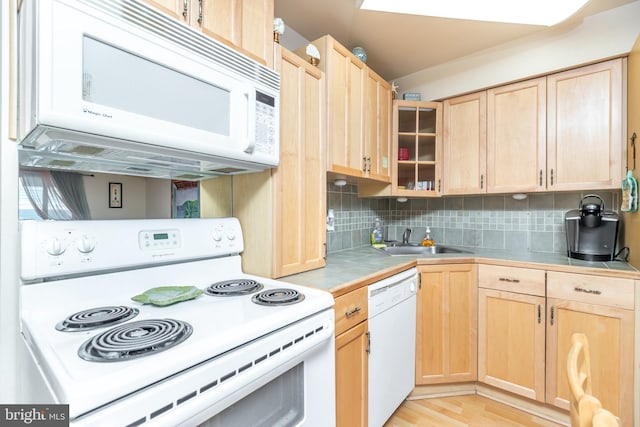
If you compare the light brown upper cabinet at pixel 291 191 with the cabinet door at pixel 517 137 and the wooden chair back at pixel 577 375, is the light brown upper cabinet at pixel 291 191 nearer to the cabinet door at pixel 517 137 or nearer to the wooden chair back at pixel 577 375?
the wooden chair back at pixel 577 375

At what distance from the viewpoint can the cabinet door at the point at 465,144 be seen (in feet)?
7.25

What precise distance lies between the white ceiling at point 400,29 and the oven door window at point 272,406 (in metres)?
1.94

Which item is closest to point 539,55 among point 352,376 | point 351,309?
point 351,309

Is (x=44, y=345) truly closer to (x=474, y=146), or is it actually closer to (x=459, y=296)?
(x=459, y=296)

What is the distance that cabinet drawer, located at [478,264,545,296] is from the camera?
1720 millimetres

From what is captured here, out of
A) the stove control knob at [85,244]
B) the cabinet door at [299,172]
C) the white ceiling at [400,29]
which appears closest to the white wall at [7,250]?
the stove control knob at [85,244]

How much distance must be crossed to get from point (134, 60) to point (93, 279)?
2.28 ft

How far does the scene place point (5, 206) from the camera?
919 mm

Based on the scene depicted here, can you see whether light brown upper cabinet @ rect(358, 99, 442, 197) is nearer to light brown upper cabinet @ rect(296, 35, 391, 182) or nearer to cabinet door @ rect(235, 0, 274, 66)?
light brown upper cabinet @ rect(296, 35, 391, 182)

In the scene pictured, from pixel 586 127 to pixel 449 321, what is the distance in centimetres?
150

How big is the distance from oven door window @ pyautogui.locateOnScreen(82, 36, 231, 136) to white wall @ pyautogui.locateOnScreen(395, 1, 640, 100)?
6.53ft

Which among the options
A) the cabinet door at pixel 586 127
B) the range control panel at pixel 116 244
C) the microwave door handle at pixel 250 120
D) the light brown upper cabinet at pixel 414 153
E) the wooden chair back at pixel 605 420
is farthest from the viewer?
the light brown upper cabinet at pixel 414 153

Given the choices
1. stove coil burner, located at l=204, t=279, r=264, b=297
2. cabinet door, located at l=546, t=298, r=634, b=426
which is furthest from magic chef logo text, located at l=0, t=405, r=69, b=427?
cabinet door, located at l=546, t=298, r=634, b=426

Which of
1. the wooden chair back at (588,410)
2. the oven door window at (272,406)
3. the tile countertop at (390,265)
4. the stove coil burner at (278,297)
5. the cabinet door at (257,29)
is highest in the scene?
the cabinet door at (257,29)
